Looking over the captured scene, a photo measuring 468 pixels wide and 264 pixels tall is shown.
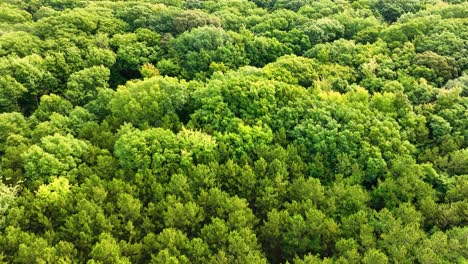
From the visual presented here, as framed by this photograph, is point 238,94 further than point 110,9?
No

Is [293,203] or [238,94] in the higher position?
[238,94]

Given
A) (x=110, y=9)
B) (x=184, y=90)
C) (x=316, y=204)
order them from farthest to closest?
(x=110, y=9) → (x=184, y=90) → (x=316, y=204)

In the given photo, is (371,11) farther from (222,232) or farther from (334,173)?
(222,232)

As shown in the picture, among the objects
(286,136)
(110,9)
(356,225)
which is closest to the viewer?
(356,225)

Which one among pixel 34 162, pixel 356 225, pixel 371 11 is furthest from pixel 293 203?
pixel 371 11

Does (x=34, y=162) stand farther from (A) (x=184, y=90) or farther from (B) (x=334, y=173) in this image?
(B) (x=334, y=173)

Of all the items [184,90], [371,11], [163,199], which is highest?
[371,11]
